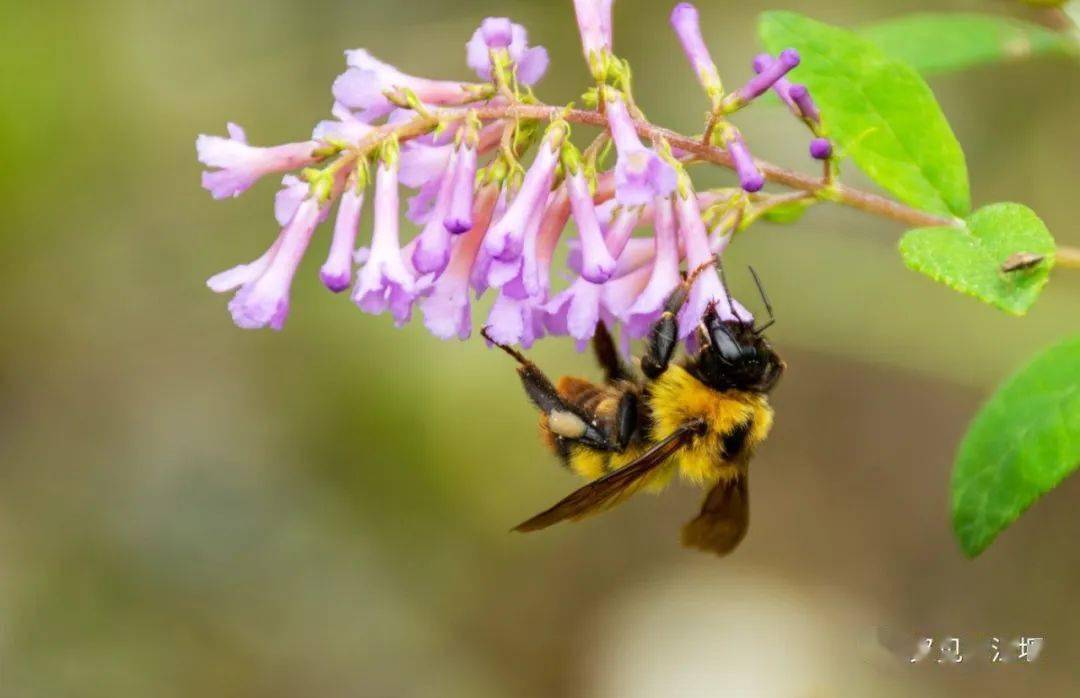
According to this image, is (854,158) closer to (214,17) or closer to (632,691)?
(632,691)

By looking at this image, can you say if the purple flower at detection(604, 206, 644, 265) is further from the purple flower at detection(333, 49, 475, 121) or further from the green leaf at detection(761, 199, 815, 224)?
the purple flower at detection(333, 49, 475, 121)

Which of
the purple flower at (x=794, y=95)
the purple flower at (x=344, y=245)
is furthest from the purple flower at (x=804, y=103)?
the purple flower at (x=344, y=245)

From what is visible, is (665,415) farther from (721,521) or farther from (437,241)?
(437,241)

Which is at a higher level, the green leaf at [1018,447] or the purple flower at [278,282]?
the purple flower at [278,282]

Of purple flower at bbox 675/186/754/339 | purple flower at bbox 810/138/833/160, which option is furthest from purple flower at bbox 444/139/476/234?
purple flower at bbox 810/138/833/160

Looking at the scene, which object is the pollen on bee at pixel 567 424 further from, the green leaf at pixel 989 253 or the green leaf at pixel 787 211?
the green leaf at pixel 989 253

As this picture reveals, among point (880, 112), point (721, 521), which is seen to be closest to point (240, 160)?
point (880, 112)
